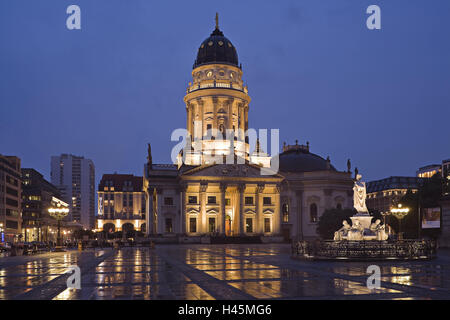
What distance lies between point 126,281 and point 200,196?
7152 centimetres

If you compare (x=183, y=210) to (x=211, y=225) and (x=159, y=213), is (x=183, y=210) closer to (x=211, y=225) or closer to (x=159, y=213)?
(x=159, y=213)

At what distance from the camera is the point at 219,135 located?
335 ft

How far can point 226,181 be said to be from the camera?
92.3m

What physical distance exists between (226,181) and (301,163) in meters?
22.4

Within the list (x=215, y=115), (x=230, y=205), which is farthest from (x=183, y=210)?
(x=215, y=115)

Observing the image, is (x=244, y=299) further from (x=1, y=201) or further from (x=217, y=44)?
(x=217, y=44)

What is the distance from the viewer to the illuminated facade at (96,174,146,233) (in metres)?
166

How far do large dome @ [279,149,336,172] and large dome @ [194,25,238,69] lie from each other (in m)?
23.9

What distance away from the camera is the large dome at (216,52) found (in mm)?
108375

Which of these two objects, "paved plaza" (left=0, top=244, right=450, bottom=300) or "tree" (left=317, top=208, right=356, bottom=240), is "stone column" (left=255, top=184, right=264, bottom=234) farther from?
"paved plaza" (left=0, top=244, right=450, bottom=300)

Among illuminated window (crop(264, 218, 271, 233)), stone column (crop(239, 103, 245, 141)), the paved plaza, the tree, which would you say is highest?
stone column (crop(239, 103, 245, 141))

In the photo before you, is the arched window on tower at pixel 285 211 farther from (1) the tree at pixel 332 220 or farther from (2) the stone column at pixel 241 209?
(1) the tree at pixel 332 220

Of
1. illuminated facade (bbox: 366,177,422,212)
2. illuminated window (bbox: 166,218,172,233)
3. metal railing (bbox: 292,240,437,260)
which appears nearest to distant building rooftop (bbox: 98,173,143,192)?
illuminated facade (bbox: 366,177,422,212)
